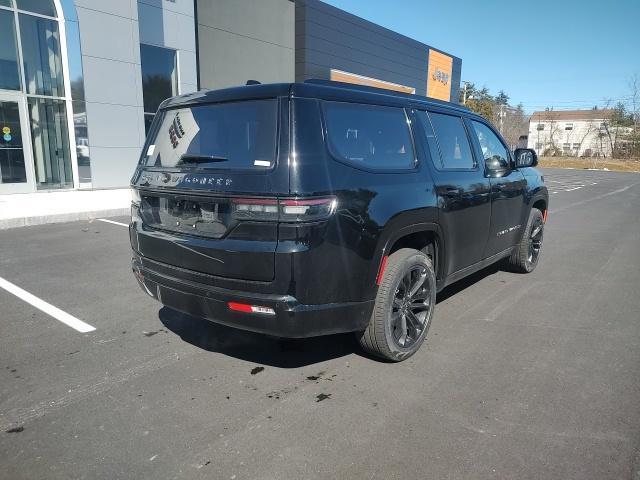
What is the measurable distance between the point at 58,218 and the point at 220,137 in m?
8.03

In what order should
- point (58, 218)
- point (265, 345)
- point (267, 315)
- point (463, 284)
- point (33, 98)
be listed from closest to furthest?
point (267, 315), point (265, 345), point (463, 284), point (58, 218), point (33, 98)

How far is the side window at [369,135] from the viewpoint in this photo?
3.01m

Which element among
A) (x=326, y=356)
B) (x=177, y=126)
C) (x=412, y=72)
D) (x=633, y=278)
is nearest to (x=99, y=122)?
(x=177, y=126)

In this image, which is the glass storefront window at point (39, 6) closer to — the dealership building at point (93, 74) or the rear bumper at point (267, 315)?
the dealership building at point (93, 74)

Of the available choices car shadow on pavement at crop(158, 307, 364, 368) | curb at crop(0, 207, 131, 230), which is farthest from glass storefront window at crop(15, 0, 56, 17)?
car shadow on pavement at crop(158, 307, 364, 368)

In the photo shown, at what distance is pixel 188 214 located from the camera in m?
3.06

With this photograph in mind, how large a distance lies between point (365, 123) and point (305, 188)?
0.88 meters

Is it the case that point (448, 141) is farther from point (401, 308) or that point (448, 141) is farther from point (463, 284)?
point (463, 284)

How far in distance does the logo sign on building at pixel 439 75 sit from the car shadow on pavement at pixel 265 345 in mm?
32878

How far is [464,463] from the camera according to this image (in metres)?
2.41

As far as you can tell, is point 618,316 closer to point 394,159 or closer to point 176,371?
point 394,159

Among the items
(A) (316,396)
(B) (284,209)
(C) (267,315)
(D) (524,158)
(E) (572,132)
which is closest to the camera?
(B) (284,209)

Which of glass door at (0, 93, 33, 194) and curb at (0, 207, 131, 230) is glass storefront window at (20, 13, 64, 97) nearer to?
glass door at (0, 93, 33, 194)

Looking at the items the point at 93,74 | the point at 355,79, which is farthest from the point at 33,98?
the point at 355,79
